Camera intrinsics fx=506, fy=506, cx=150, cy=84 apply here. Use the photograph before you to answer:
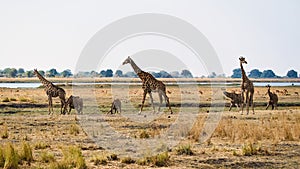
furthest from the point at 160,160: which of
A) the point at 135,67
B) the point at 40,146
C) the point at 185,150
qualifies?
the point at 135,67

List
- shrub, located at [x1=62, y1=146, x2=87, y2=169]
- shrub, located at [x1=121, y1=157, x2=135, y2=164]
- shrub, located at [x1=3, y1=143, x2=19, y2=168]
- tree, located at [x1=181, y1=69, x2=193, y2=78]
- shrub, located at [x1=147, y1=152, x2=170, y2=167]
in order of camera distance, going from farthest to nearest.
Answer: tree, located at [x1=181, y1=69, x2=193, y2=78], shrub, located at [x1=121, y1=157, x2=135, y2=164], shrub, located at [x1=147, y1=152, x2=170, y2=167], shrub, located at [x1=62, y1=146, x2=87, y2=169], shrub, located at [x1=3, y1=143, x2=19, y2=168]

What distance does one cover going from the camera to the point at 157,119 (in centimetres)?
2503

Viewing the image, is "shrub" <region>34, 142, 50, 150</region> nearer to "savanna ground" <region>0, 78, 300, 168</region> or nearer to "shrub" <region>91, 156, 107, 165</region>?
"savanna ground" <region>0, 78, 300, 168</region>

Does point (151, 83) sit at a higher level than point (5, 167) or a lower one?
higher

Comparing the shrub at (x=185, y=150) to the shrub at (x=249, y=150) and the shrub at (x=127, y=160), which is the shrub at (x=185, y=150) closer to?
the shrub at (x=249, y=150)

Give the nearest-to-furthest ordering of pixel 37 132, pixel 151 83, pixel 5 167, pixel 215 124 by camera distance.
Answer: pixel 5 167 → pixel 37 132 → pixel 215 124 → pixel 151 83

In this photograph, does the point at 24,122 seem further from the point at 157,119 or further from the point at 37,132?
the point at 157,119

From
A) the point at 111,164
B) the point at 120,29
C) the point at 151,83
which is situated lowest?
the point at 111,164

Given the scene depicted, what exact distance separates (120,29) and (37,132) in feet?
17.4

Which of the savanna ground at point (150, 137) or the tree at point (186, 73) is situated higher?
the tree at point (186, 73)

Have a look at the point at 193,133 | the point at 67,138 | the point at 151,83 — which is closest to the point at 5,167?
the point at 67,138

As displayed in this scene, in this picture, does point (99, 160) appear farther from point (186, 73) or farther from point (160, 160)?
point (186, 73)

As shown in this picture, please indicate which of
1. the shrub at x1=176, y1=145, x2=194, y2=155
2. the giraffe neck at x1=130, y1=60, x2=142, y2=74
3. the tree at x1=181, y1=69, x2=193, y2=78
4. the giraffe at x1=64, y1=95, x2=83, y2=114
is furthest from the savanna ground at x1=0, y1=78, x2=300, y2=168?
the giraffe neck at x1=130, y1=60, x2=142, y2=74

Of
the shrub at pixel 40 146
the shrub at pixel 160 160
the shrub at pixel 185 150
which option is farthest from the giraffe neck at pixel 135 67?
the shrub at pixel 160 160
